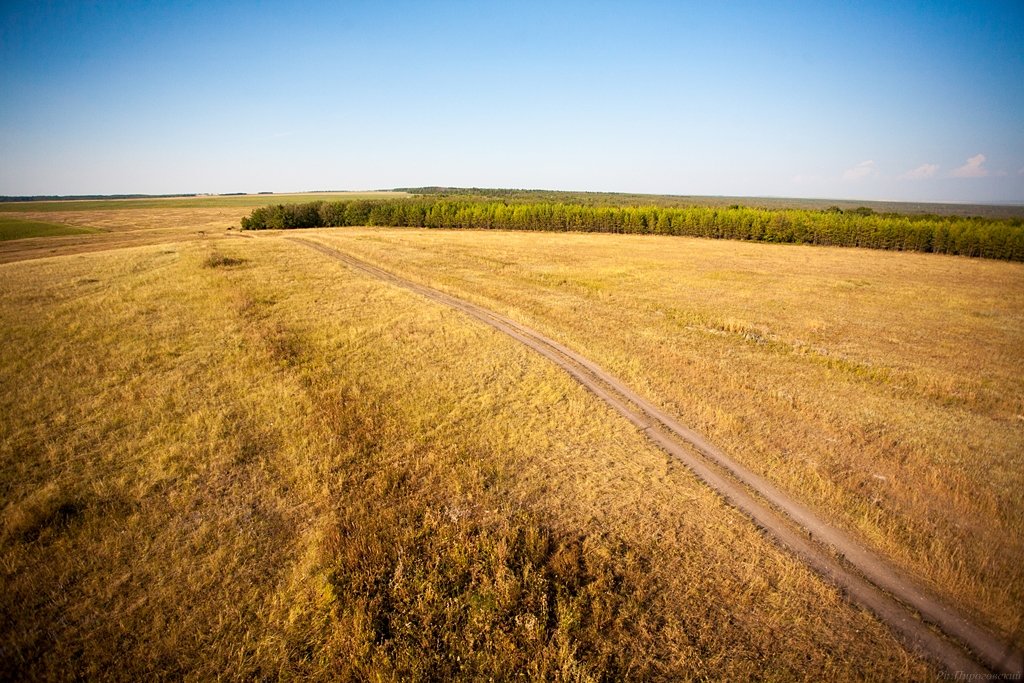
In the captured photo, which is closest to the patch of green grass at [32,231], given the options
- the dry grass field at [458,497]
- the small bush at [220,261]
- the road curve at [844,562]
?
the small bush at [220,261]

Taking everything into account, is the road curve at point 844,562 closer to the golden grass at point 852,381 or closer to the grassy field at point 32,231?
the golden grass at point 852,381

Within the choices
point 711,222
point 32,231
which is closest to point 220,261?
point 711,222

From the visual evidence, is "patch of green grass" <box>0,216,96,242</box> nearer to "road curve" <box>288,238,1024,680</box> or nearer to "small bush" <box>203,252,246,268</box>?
"small bush" <box>203,252,246,268</box>

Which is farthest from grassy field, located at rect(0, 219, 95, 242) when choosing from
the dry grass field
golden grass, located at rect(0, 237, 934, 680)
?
golden grass, located at rect(0, 237, 934, 680)

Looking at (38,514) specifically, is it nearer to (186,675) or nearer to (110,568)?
(110,568)

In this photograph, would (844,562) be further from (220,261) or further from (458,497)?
(220,261)

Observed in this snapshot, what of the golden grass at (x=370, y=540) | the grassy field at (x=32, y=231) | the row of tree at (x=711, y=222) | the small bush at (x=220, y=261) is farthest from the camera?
the grassy field at (x=32, y=231)

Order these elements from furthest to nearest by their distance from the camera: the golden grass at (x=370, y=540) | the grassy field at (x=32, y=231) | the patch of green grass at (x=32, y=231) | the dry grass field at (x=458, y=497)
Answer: the patch of green grass at (x=32, y=231) < the grassy field at (x=32, y=231) < the dry grass field at (x=458, y=497) < the golden grass at (x=370, y=540)
